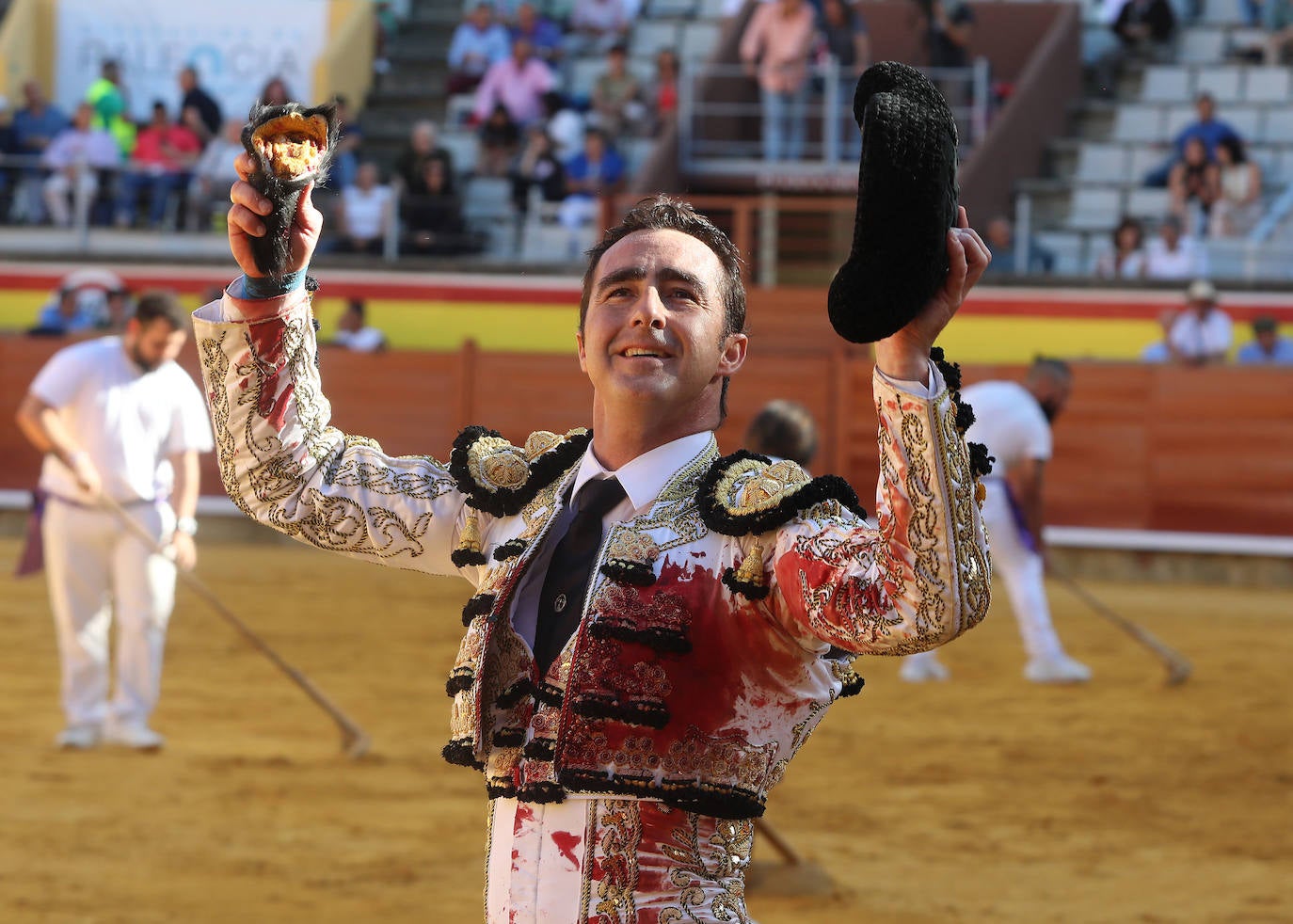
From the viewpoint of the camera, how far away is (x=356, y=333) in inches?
519

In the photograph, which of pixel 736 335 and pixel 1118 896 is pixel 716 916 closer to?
pixel 736 335

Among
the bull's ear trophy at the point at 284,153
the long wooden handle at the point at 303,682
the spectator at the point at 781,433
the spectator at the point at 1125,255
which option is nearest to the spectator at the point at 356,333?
the spectator at the point at 1125,255

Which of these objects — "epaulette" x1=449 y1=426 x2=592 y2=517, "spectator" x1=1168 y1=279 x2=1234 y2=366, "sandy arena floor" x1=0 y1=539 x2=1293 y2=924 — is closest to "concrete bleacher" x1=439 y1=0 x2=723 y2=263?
"spectator" x1=1168 y1=279 x2=1234 y2=366

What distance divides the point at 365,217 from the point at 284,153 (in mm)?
11862

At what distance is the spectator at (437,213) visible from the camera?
13273 mm

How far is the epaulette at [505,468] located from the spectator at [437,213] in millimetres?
11352

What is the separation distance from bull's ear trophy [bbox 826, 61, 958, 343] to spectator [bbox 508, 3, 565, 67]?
1371 cm

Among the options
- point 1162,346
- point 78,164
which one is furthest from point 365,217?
point 1162,346

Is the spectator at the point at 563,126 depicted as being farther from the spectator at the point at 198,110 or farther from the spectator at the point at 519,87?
the spectator at the point at 198,110

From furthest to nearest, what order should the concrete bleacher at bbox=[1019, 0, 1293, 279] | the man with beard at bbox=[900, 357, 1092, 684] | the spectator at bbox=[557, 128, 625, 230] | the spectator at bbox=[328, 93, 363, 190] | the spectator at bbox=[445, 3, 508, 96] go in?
the spectator at bbox=[445, 3, 508, 96] → the spectator at bbox=[328, 93, 363, 190] → the spectator at bbox=[557, 128, 625, 230] → the concrete bleacher at bbox=[1019, 0, 1293, 279] → the man with beard at bbox=[900, 357, 1092, 684]

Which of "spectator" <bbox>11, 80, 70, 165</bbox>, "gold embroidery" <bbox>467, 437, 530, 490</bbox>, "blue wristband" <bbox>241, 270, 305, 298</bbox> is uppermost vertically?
"spectator" <bbox>11, 80, 70, 165</bbox>

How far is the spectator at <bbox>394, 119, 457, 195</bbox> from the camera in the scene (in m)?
13.4

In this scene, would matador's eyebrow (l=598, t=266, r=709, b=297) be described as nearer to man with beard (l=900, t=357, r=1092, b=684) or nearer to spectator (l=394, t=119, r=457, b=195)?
man with beard (l=900, t=357, r=1092, b=684)

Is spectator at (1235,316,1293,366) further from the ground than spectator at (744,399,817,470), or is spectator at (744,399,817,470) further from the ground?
spectator at (1235,316,1293,366)
